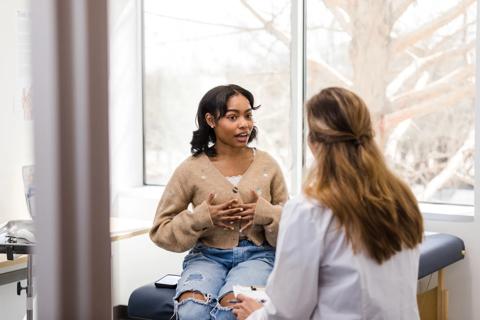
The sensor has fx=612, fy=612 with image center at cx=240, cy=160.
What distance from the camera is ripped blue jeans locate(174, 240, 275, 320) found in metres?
2.08

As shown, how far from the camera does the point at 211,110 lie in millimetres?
2305

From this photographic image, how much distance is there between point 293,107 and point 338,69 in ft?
1.09

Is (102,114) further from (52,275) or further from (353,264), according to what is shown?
(353,264)

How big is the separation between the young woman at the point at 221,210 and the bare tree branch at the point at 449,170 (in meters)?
1.22

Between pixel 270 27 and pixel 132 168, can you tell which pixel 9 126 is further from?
pixel 270 27

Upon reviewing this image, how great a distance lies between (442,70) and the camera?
3.17m

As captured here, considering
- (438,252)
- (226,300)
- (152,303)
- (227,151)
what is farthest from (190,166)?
(438,252)

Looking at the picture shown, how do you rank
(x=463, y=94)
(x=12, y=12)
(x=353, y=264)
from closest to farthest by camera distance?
(x=353, y=264)
(x=12, y=12)
(x=463, y=94)

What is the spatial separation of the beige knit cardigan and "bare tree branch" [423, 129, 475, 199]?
125 cm

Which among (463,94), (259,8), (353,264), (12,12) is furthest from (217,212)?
(259,8)

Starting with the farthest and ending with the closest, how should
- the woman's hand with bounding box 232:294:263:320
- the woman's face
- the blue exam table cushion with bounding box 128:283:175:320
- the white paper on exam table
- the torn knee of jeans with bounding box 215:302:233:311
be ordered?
the blue exam table cushion with bounding box 128:283:175:320, the woman's face, the torn knee of jeans with bounding box 215:302:233:311, the white paper on exam table, the woman's hand with bounding box 232:294:263:320

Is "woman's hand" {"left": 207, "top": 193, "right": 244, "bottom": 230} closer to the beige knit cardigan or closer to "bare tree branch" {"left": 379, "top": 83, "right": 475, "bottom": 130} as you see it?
the beige knit cardigan

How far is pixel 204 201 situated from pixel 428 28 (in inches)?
67.6

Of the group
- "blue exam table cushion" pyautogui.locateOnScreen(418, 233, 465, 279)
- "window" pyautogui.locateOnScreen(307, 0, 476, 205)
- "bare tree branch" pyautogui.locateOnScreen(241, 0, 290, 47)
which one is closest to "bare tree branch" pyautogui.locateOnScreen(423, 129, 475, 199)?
"window" pyautogui.locateOnScreen(307, 0, 476, 205)
